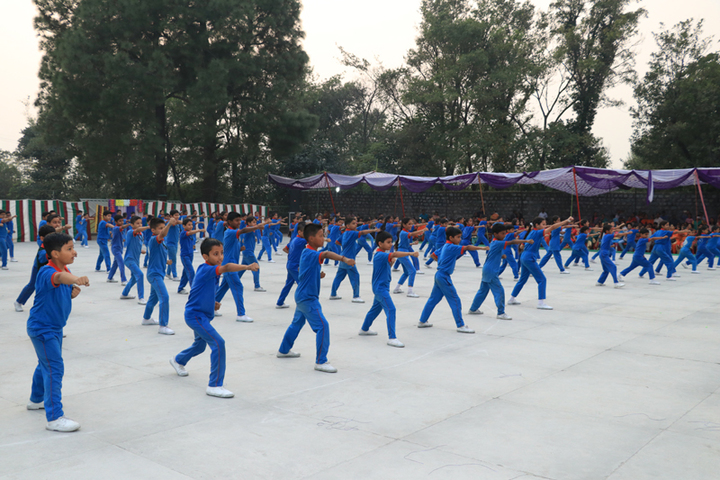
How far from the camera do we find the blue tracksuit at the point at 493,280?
8.97 metres

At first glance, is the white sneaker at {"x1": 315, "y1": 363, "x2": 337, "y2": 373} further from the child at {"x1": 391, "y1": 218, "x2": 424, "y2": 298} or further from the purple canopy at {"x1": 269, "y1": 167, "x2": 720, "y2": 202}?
the purple canopy at {"x1": 269, "y1": 167, "x2": 720, "y2": 202}

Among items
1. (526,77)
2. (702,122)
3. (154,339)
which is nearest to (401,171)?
(526,77)

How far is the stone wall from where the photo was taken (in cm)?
2647

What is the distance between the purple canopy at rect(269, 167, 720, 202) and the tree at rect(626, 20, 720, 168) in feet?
20.9

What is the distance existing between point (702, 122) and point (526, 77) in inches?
364

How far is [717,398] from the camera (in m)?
5.18

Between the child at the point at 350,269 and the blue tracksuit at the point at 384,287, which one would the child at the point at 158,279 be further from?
the child at the point at 350,269

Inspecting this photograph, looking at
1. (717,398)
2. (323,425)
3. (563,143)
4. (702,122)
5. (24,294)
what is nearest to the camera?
(323,425)

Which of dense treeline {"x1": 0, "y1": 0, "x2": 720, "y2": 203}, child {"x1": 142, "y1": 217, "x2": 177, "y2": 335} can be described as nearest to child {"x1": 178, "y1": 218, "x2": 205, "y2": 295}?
A: child {"x1": 142, "y1": 217, "x2": 177, "y2": 335}

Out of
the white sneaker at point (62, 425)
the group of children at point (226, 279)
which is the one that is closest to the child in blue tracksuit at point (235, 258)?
the group of children at point (226, 279)

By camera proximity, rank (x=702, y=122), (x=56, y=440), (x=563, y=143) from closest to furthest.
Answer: (x=56, y=440) → (x=702, y=122) → (x=563, y=143)

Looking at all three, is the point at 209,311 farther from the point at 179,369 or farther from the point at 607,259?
the point at 607,259

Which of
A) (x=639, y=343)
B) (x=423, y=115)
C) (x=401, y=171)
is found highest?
(x=423, y=115)

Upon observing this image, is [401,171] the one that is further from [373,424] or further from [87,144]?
[373,424]
